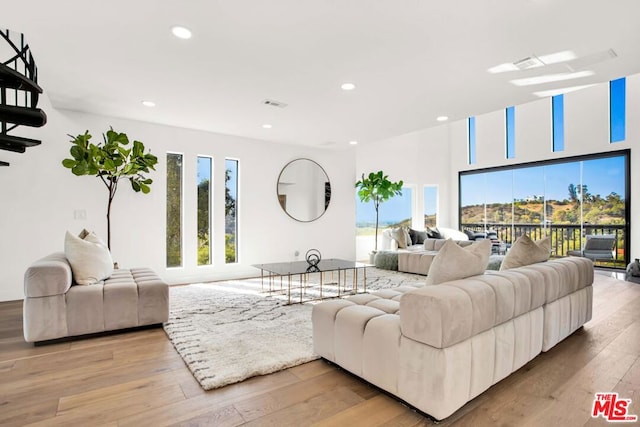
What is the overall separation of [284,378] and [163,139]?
4.37m

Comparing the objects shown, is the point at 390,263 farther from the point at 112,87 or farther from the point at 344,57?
the point at 112,87

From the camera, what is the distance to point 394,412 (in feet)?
5.82

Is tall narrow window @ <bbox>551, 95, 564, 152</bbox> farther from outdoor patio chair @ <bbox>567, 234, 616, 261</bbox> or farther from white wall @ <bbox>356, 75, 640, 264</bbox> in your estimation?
outdoor patio chair @ <bbox>567, 234, 616, 261</bbox>

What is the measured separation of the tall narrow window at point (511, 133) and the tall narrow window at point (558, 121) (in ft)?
3.00

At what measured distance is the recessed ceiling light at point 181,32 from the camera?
248cm

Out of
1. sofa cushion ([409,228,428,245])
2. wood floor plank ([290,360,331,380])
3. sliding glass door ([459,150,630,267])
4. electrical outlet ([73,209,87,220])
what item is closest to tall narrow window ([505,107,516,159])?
sliding glass door ([459,150,630,267])

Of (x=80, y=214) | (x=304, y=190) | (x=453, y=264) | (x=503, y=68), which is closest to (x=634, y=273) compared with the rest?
(x=503, y=68)

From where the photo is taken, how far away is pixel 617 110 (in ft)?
21.5

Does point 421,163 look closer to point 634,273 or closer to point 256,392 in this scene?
point 634,273

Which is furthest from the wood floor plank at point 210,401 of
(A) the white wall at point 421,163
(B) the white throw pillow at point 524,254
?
(A) the white wall at point 421,163

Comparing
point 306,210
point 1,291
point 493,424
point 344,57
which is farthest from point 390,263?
point 1,291

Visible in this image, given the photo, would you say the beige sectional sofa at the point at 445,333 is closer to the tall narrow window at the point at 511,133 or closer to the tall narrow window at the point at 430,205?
the tall narrow window at the point at 511,133

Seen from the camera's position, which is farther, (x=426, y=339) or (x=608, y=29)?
(x=608, y=29)
